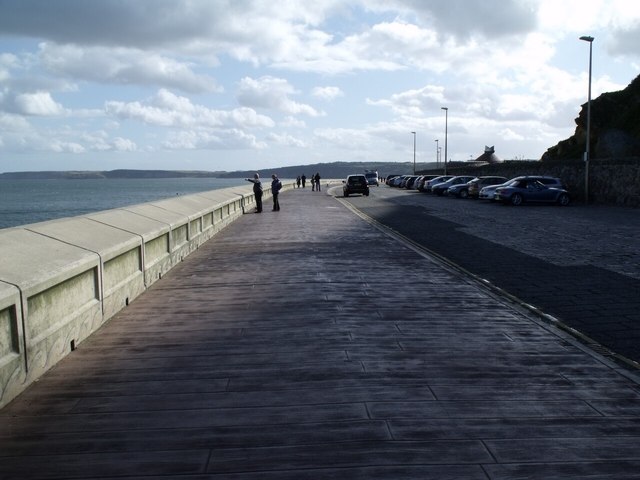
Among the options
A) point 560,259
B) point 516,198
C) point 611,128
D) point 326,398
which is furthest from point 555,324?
point 611,128

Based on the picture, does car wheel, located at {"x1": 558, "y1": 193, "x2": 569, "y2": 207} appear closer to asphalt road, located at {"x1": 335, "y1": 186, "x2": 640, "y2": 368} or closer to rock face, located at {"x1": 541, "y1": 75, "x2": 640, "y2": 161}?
asphalt road, located at {"x1": 335, "y1": 186, "x2": 640, "y2": 368}

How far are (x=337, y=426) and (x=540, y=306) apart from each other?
5.24 metres

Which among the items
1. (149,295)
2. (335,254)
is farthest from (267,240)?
(149,295)

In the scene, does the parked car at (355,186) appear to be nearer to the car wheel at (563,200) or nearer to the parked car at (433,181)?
the parked car at (433,181)

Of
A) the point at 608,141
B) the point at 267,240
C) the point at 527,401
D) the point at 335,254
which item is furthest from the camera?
the point at 608,141

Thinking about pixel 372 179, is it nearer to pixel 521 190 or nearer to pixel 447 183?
pixel 447 183

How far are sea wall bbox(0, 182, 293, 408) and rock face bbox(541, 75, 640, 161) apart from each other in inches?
2109

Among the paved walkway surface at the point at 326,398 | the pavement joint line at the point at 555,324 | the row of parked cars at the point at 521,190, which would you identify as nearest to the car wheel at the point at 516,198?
the row of parked cars at the point at 521,190

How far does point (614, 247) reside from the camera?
15992 mm

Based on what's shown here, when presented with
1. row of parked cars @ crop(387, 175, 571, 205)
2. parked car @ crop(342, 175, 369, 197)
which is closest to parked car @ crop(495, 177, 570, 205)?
row of parked cars @ crop(387, 175, 571, 205)

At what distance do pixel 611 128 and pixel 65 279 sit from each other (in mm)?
63053

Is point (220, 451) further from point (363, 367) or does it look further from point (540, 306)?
point (540, 306)

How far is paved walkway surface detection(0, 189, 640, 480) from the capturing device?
4.07m

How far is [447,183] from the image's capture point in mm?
50469
